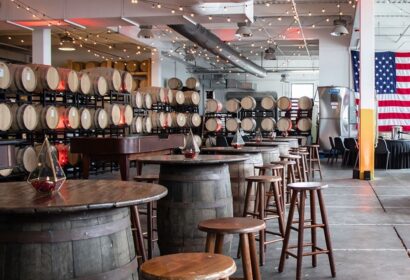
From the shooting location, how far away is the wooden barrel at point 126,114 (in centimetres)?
1259

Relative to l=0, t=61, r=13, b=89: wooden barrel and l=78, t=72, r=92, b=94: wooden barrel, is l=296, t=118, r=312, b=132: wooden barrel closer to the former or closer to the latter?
l=78, t=72, r=92, b=94: wooden barrel

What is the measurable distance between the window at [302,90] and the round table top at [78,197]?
27579mm

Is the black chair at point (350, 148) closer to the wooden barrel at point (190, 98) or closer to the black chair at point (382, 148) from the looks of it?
the black chair at point (382, 148)

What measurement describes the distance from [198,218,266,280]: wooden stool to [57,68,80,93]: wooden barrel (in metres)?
7.98

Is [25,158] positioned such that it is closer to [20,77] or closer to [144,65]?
[20,77]

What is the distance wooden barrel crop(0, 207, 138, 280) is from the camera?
2283mm

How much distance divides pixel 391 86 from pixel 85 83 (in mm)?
9450

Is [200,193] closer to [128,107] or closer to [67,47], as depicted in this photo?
[128,107]

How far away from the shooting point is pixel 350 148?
14875mm

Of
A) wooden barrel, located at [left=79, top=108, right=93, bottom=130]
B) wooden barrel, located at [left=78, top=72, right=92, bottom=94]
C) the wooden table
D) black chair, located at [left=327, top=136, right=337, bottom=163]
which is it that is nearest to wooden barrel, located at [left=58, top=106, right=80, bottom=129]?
wooden barrel, located at [left=79, top=108, right=93, bottom=130]

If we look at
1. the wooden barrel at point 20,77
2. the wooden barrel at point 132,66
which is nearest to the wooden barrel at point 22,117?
the wooden barrel at point 20,77

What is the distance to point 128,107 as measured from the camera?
42.1 ft

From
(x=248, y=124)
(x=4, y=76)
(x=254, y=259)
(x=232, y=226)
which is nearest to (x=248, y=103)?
(x=248, y=124)

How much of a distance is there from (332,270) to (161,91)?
11431mm
